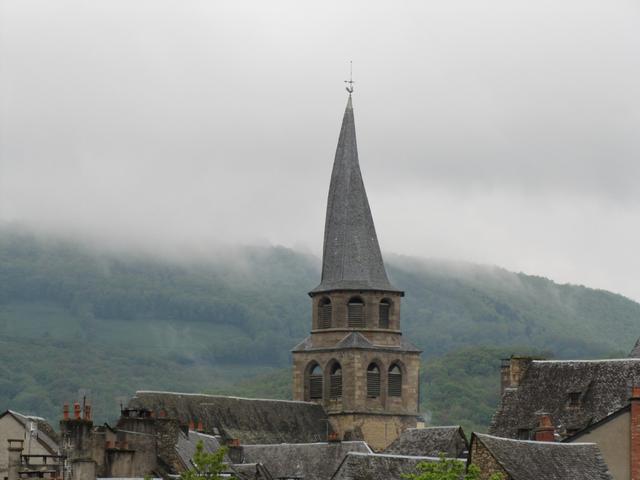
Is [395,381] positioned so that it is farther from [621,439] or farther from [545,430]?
[621,439]

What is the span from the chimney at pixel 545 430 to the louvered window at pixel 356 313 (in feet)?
127

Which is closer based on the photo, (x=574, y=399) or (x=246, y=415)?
(x=574, y=399)

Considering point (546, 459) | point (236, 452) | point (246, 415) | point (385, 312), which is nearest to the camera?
point (546, 459)

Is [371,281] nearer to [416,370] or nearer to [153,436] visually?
[416,370]

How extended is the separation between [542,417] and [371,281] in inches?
1614

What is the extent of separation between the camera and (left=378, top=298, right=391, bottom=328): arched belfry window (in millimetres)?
126250

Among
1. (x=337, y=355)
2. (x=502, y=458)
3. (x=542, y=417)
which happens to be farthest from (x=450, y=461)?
(x=337, y=355)

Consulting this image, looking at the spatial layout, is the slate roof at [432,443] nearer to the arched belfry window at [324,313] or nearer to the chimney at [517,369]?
the chimney at [517,369]

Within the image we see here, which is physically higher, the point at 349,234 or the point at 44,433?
the point at 349,234

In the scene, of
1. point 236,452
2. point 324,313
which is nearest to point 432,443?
Answer: point 236,452

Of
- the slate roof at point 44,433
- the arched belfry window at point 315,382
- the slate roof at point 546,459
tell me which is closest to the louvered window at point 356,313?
the arched belfry window at point 315,382

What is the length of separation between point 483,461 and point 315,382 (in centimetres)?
6292

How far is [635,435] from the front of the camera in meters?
72.4

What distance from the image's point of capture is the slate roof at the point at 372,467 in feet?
230
